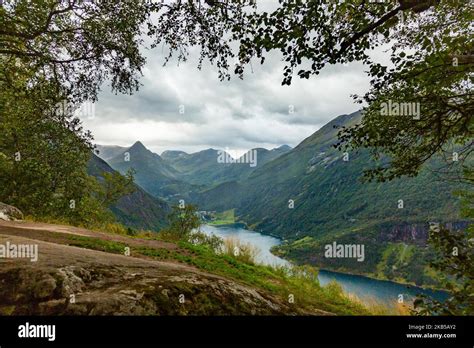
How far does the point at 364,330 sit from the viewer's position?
371 cm

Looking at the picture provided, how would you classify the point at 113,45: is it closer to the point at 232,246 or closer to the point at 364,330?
the point at 364,330

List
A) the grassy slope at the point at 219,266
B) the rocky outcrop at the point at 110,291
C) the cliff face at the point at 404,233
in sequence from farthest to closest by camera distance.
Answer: the cliff face at the point at 404,233 < the grassy slope at the point at 219,266 < the rocky outcrop at the point at 110,291

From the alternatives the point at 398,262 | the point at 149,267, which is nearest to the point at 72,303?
the point at 149,267

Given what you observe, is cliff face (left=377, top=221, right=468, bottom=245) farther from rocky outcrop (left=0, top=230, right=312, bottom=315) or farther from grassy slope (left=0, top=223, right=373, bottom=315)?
rocky outcrop (left=0, top=230, right=312, bottom=315)
